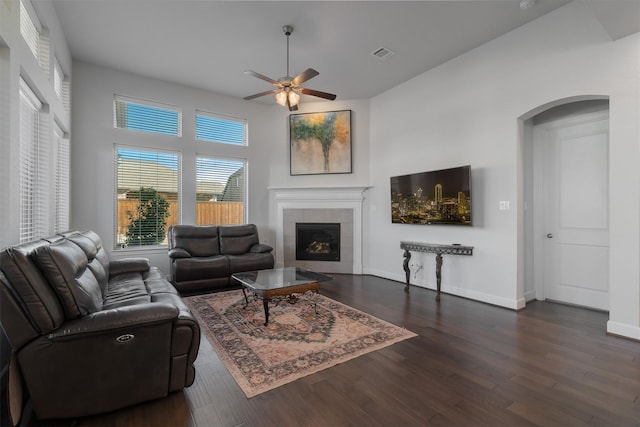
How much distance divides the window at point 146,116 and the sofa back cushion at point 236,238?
194 centimetres

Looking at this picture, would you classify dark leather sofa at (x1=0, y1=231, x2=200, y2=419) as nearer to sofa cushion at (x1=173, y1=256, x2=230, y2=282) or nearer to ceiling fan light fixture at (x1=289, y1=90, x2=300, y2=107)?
sofa cushion at (x1=173, y1=256, x2=230, y2=282)

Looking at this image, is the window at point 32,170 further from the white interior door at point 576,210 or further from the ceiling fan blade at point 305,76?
the white interior door at point 576,210

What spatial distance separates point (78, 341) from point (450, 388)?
7.47ft

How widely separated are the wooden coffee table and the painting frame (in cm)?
263

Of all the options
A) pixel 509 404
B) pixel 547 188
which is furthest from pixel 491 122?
pixel 509 404

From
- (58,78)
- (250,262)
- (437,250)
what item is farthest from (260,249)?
(58,78)

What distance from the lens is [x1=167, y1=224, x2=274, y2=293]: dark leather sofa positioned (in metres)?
4.30

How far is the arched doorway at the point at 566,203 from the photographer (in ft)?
11.5

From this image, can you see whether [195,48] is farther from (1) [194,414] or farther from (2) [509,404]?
(2) [509,404]

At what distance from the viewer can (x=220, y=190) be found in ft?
18.8

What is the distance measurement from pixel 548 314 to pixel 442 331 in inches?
60.0

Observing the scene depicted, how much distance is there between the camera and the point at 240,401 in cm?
186

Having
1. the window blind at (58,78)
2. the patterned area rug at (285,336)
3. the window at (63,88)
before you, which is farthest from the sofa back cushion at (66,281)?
the window at (63,88)

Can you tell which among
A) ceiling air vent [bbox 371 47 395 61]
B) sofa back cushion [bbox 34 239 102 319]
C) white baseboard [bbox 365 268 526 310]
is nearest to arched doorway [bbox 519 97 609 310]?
white baseboard [bbox 365 268 526 310]
